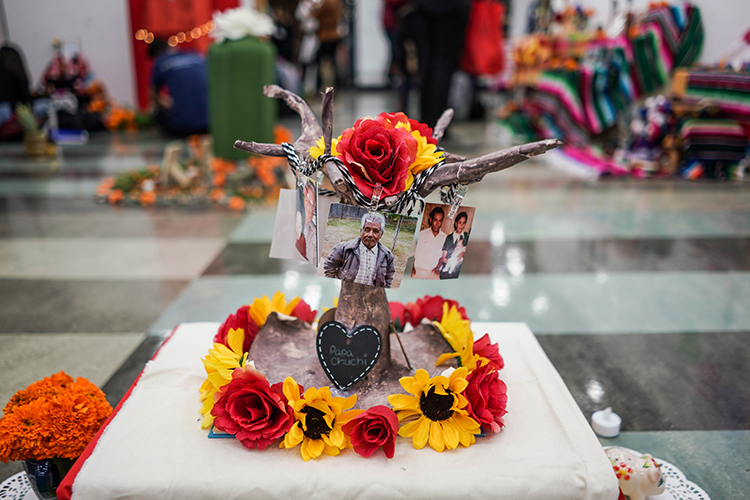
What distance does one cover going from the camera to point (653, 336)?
2303 millimetres

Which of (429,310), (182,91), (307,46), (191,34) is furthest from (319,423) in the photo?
(307,46)

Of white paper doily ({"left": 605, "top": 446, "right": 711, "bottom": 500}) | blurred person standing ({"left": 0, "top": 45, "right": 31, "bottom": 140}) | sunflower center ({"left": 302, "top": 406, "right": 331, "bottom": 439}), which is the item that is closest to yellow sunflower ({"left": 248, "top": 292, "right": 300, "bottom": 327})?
sunflower center ({"left": 302, "top": 406, "right": 331, "bottom": 439})

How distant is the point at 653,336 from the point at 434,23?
428 centimetres

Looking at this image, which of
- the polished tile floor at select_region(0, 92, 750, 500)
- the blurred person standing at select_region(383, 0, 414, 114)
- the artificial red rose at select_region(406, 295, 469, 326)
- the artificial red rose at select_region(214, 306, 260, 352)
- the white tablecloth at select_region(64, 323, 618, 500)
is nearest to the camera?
the white tablecloth at select_region(64, 323, 618, 500)

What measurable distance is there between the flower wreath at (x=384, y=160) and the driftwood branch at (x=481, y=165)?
2 centimetres

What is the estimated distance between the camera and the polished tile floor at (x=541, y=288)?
1863 mm

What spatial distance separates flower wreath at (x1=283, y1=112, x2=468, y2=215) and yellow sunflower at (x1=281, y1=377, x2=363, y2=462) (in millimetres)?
427

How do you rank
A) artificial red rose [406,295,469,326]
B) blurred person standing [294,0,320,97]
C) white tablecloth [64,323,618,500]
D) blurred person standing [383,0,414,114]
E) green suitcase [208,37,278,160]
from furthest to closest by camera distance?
1. blurred person standing [294,0,320,97]
2. blurred person standing [383,0,414,114]
3. green suitcase [208,37,278,160]
4. artificial red rose [406,295,469,326]
5. white tablecloth [64,323,618,500]

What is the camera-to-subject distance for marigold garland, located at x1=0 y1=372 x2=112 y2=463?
48.4 inches

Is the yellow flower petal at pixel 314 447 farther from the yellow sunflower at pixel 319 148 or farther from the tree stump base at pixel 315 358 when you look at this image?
the yellow sunflower at pixel 319 148

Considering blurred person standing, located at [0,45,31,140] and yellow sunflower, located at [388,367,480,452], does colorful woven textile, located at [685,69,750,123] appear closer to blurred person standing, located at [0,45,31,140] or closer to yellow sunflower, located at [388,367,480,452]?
yellow sunflower, located at [388,367,480,452]

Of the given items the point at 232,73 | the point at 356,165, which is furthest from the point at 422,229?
the point at 232,73

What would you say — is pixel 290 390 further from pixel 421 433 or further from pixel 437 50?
pixel 437 50

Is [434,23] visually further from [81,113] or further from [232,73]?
[81,113]
